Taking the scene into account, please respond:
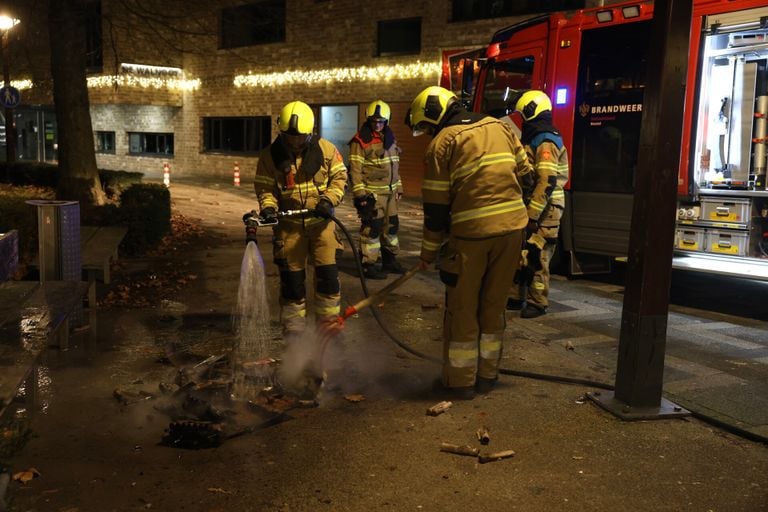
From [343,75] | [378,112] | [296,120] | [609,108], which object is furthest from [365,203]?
[343,75]

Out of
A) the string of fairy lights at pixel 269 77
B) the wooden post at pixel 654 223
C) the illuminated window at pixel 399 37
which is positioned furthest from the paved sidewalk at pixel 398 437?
the illuminated window at pixel 399 37

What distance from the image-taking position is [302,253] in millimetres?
5652

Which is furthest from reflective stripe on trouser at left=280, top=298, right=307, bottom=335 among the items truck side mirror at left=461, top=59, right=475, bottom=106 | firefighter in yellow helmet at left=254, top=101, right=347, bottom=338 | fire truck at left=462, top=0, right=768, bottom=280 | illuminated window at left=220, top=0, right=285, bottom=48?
illuminated window at left=220, top=0, right=285, bottom=48

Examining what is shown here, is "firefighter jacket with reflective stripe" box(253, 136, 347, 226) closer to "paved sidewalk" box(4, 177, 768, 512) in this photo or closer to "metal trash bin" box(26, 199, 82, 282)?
"paved sidewalk" box(4, 177, 768, 512)

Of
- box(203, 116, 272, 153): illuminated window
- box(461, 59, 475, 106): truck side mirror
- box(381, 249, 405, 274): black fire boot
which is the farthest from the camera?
box(203, 116, 272, 153): illuminated window

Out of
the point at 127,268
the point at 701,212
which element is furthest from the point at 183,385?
the point at 701,212

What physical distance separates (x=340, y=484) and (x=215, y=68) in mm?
27001

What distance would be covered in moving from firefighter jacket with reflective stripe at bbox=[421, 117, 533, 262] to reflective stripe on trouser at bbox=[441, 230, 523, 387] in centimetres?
10

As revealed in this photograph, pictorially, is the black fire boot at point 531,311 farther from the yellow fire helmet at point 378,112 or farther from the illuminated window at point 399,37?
Result: the illuminated window at point 399,37

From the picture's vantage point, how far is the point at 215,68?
28578 millimetres

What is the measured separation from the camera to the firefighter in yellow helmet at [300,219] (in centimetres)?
555

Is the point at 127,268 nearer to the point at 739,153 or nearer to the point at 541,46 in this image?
the point at 541,46

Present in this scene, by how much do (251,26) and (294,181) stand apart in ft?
76.2

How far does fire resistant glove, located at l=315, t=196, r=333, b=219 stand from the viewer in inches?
211
